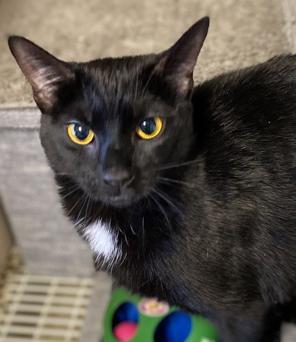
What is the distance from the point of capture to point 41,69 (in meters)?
0.82

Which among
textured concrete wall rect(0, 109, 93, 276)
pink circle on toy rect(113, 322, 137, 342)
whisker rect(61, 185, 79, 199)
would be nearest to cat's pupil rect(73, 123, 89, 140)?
whisker rect(61, 185, 79, 199)

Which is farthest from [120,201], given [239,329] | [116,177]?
[239,329]

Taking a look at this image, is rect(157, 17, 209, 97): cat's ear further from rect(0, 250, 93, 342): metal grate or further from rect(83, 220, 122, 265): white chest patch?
rect(0, 250, 93, 342): metal grate

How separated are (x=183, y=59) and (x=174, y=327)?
0.58m

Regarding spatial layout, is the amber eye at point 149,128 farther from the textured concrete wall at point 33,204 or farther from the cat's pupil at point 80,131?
the textured concrete wall at point 33,204

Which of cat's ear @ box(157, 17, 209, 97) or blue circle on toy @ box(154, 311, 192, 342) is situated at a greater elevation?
cat's ear @ box(157, 17, 209, 97)

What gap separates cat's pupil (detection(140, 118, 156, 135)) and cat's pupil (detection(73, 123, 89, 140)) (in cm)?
8

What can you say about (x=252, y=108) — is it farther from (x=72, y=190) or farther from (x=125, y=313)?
(x=125, y=313)

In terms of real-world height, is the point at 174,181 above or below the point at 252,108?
below

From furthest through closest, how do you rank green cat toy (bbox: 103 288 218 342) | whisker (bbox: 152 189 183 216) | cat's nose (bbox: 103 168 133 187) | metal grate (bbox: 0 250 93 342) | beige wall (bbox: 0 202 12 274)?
beige wall (bbox: 0 202 12 274) < metal grate (bbox: 0 250 93 342) < green cat toy (bbox: 103 288 218 342) < whisker (bbox: 152 189 183 216) < cat's nose (bbox: 103 168 133 187)

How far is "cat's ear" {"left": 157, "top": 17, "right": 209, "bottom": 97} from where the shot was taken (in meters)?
0.79

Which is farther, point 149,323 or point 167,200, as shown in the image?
point 149,323

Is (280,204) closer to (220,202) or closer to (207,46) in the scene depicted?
(220,202)

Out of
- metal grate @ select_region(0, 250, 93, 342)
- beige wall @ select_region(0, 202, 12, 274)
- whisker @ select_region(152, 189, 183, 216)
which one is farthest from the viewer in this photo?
beige wall @ select_region(0, 202, 12, 274)
